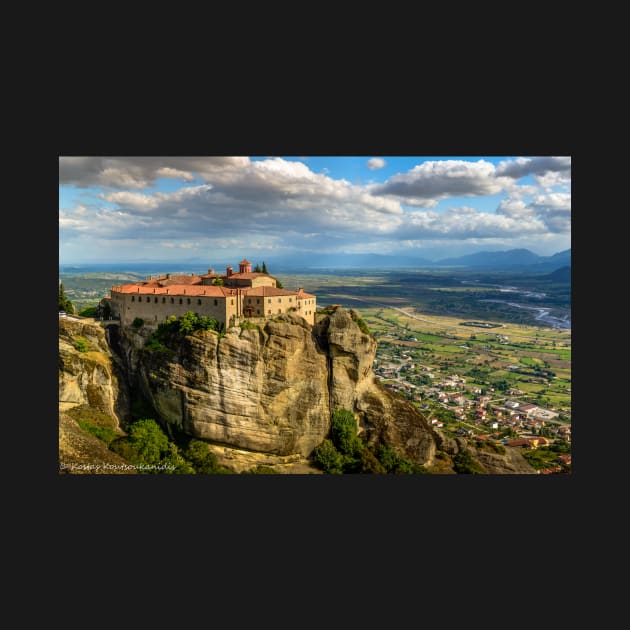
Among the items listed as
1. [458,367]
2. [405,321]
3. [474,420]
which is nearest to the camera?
[474,420]

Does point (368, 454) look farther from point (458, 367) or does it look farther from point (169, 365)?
point (458, 367)

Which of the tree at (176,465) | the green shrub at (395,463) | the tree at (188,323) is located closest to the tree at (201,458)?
the tree at (176,465)

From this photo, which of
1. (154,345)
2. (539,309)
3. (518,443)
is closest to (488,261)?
(539,309)

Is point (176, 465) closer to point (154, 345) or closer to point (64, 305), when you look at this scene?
point (154, 345)

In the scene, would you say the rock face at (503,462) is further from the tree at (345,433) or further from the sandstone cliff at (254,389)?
the tree at (345,433)

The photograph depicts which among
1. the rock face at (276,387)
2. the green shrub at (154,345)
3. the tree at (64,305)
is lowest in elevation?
the rock face at (276,387)

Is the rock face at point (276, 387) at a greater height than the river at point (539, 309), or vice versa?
the river at point (539, 309)

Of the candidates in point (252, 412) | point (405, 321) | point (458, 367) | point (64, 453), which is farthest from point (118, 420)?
point (405, 321)

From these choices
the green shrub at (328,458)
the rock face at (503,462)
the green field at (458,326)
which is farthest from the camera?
the green field at (458,326)
